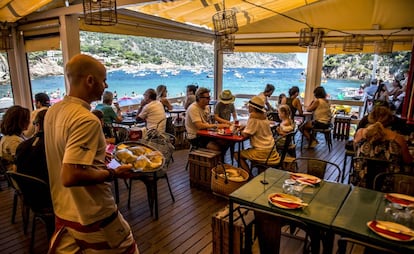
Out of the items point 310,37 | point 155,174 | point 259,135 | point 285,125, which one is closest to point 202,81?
point 310,37

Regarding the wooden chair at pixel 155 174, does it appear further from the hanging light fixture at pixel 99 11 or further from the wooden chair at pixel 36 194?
the hanging light fixture at pixel 99 11

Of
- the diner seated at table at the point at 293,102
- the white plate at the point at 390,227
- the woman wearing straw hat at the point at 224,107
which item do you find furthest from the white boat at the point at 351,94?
the white plate at the point at 390,227

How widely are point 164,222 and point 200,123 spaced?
62.8 inches

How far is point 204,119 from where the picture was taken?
174 inches

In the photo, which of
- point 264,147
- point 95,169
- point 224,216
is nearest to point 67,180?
point 95,169

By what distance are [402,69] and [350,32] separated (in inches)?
80.9

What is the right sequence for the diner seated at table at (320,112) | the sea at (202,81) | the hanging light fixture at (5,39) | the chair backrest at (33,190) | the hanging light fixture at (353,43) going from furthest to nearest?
the sea at (202,81), the hanging light fixture at (353,43), the diner seated at table at (320,112), the hanging light fixture at (5,39), the chair backrest at (33,190)

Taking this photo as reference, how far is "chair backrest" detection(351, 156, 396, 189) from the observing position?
2.91 meters

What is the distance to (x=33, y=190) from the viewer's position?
237 cm

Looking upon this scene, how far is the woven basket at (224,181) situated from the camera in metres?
3.38

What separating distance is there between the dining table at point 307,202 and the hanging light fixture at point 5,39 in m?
4.70

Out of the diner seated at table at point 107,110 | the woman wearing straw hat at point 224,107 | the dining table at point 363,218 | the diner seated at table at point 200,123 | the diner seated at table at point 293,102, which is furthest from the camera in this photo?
the diner seated at table at point 293,102

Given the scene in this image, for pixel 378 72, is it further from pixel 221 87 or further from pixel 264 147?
pixel 264 147

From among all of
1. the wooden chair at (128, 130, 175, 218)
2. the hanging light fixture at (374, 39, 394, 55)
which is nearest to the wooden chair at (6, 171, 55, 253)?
the wooden chair at (128, 130, 175, 218)
